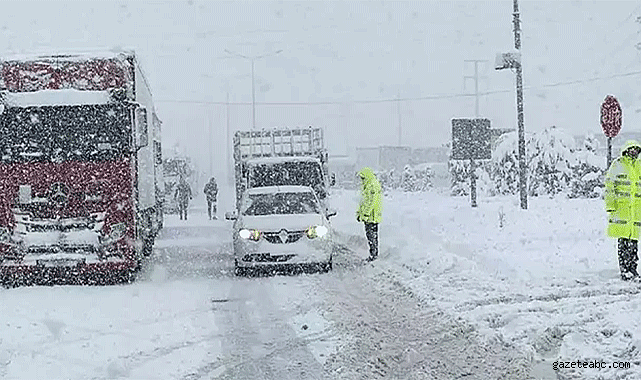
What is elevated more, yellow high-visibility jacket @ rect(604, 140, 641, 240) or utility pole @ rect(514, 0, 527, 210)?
utility pole @ rect(514, 0, 527, 210)

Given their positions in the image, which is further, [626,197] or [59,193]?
[59,193]

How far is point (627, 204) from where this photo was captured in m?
12.8

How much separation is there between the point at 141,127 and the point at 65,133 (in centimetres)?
150

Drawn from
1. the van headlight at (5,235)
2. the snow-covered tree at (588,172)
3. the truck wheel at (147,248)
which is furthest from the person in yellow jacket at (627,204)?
the snow-covered tree at (588,172)

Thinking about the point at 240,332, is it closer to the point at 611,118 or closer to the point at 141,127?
the point at 141,127

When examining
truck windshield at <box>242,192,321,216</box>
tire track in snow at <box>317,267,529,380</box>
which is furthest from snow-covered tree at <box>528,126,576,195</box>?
tire track in snow at <box>317,267,529,380</box>

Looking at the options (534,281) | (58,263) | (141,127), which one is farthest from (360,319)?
(141,127)

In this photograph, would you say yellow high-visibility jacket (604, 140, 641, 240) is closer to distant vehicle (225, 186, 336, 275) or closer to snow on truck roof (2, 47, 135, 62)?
distant vehicle (225, 186, 336, 275)

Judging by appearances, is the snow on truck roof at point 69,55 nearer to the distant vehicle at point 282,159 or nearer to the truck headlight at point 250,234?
the truck headlight at point 250,234

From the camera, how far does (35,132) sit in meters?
15.3

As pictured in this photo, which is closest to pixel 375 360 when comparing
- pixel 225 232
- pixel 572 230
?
pixel 572 230

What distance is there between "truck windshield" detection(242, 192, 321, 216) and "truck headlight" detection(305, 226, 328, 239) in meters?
0.76

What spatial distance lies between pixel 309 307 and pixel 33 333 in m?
3.51

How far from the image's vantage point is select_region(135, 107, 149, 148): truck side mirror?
52.4 feet
